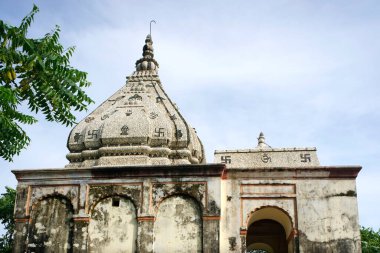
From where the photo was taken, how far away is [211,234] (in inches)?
564

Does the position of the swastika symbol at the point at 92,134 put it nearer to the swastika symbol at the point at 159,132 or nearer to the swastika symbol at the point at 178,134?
the swastika symbol at the point at 159,132

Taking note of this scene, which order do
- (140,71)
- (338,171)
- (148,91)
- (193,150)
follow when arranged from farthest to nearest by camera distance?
(140,71) < (148,91) < (193,150) < (338,171)

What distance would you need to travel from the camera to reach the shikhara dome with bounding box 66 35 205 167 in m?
16.5

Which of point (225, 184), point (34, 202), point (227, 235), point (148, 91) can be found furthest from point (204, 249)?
point (148, 91)

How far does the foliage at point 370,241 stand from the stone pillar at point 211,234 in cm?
1290

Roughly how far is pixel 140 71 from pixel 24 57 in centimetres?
1251

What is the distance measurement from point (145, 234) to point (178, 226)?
930 millimetres

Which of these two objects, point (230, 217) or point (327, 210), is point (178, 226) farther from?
point (327, 210)

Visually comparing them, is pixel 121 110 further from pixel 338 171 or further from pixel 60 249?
pixel 338 171

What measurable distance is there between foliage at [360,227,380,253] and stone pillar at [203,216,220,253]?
508 inches

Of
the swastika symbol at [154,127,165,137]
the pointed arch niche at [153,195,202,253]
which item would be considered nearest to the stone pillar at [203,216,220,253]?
the pointed arch niche at [153,195,202,253]

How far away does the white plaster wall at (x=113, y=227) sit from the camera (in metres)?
14.6

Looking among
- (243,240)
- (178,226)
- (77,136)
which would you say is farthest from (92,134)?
(243,240)

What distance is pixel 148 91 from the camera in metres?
19.1
